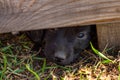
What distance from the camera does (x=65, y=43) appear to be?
232cm

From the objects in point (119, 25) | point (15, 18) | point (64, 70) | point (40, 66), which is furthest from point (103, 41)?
point (15, 18)

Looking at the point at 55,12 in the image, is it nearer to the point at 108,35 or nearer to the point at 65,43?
the point at 65,43

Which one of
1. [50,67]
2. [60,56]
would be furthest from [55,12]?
[50,67]

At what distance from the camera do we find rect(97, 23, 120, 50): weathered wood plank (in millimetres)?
2254

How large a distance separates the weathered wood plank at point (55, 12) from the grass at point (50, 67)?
0.32 metres

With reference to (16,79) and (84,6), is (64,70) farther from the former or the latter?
(84,6)

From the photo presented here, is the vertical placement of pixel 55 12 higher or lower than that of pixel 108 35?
higher

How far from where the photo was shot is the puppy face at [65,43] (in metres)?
2.26

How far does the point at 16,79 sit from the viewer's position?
7.29 ft

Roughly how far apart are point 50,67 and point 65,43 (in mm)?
221

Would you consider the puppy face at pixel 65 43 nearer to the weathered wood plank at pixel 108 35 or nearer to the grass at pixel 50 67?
the grass at pixel 50 67

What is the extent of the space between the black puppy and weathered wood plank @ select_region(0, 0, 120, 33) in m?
0.28

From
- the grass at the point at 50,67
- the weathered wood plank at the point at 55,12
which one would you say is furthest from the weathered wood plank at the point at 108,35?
the weathered wood plank at the point at 55,12

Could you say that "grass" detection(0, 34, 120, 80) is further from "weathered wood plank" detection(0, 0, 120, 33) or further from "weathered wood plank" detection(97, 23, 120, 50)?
"weathered wood plank" detection(0, 0, 120, 33)
